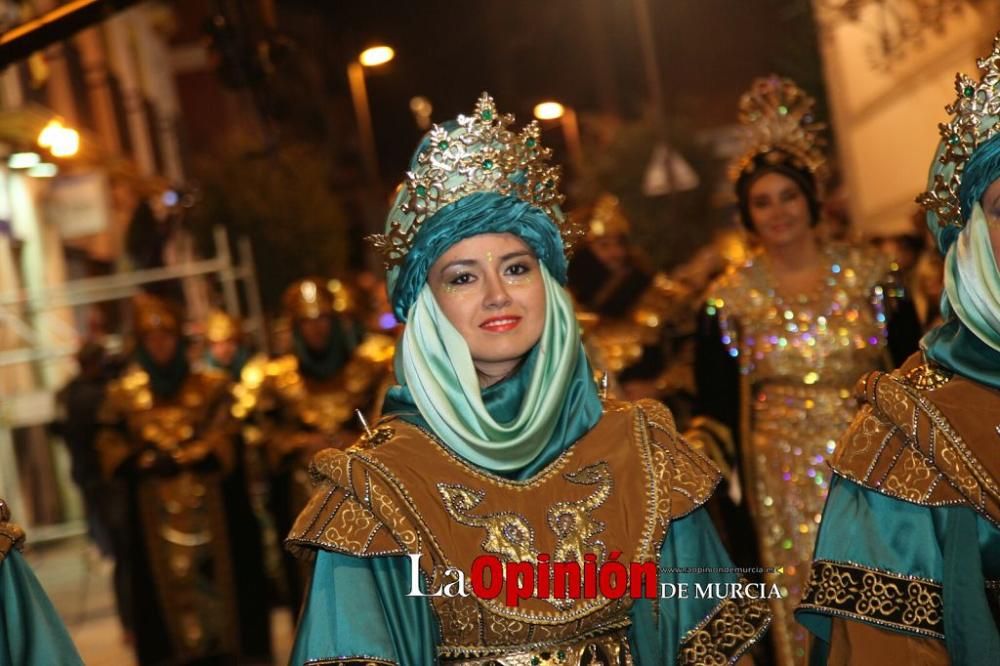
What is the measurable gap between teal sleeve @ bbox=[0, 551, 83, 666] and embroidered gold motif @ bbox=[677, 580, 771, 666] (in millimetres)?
1345

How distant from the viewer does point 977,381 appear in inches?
142

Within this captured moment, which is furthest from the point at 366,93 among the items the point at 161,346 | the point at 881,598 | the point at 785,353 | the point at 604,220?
the point at 881,598

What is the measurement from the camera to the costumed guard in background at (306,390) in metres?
9.84

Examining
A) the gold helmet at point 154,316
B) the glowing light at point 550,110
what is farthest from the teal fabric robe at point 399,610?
the glowing light at point 550,110

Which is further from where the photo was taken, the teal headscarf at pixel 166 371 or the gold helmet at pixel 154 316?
the gold helmet at pixel 154 316

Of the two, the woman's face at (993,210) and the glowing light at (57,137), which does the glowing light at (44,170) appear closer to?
the glowing light at (57,137)

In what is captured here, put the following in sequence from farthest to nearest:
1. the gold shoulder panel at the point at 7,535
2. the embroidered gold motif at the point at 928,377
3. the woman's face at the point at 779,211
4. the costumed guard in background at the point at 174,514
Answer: the costumed guard in background at the point at 174,514
the woman's face at the point at 779,211
the gold shoulder panel at the point at 7,535
the embroidered gold motif at the point at 928,377

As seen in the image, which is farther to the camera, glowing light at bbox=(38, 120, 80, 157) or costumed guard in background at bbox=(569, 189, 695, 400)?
glowing light at bbox=(38, 120, 80, 157)

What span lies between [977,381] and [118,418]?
706 cm

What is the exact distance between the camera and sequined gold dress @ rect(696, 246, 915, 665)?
6.35 metres

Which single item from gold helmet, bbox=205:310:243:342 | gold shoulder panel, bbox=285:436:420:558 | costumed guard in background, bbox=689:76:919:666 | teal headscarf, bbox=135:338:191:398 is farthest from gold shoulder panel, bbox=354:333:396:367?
gold shoulder panel, bbox=285:436:420:558

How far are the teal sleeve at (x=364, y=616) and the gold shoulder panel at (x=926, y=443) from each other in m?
0.95

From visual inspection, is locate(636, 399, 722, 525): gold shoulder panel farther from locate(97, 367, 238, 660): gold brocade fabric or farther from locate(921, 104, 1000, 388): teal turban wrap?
locate(97, 367, 238, 660): gold brocade fabric

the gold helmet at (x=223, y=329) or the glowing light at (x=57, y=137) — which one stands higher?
the glowing light at (x=57, y=137)
